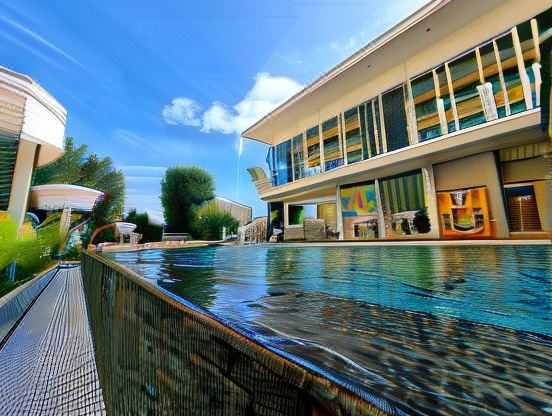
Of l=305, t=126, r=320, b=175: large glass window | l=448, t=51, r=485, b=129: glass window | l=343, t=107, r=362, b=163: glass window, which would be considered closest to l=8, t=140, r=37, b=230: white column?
l=305, t=126, r=320, b=175: large glass window

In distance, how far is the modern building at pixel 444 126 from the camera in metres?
3.80

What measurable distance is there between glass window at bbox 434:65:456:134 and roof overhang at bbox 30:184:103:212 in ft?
28.8

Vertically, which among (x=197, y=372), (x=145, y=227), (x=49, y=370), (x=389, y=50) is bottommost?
(x=49, y=370)

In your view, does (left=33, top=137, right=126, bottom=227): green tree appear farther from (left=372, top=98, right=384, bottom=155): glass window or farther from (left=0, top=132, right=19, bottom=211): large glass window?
(left=372, top=98, right=384, bottom=155): glass window

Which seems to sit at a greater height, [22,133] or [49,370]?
A: [22,133]

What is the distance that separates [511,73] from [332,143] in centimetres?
368

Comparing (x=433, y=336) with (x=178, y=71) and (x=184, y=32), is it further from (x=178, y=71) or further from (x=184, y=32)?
(x=178, y=71)

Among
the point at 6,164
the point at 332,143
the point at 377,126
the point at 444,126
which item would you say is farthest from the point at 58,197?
the point at 444,126

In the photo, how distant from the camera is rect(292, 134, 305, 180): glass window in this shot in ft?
24.7

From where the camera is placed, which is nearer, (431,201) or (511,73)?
(511,73)

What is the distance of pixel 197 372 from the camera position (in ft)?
1.17

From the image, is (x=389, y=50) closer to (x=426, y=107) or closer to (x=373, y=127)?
(x=426, y=107)

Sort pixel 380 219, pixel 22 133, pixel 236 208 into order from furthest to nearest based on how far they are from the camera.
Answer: pixel 236 208 < pixel 380 219 < pixel 22 133

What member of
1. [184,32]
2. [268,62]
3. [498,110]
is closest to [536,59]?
[498,110]
